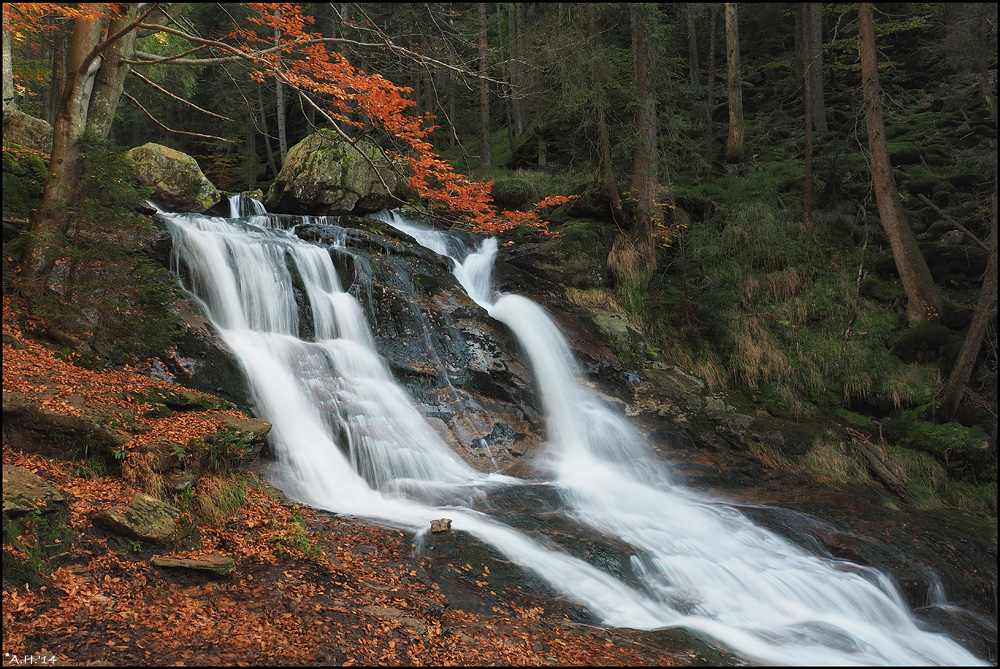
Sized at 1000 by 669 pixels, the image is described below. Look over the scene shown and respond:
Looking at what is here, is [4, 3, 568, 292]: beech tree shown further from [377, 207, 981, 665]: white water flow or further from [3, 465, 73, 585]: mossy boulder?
[377, 207, 981, 665]: white water flow

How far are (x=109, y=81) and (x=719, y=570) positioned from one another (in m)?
9.55

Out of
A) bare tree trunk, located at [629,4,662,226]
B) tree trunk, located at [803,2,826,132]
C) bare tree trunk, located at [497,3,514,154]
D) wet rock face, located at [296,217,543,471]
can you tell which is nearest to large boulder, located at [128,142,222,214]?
wet rock face, located at [296,217,543,471]

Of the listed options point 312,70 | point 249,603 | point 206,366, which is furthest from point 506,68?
point 249,603

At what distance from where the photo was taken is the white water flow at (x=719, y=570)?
5281 mm

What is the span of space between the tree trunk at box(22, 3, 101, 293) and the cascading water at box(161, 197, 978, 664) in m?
2.47

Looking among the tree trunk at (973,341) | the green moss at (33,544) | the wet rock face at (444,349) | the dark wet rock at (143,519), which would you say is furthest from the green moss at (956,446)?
the green moss at (33,544)

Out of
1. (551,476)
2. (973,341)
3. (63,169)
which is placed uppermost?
(63,169)

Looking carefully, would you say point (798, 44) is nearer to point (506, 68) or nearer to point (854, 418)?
point (506, 68)

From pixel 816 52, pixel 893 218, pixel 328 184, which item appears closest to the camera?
pixel 893 218

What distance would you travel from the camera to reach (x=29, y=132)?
30.7ft

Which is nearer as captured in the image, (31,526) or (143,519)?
(31,526)

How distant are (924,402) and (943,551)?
381cm

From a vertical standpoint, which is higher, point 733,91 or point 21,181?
point 733,91

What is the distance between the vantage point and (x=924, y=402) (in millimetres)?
9984
